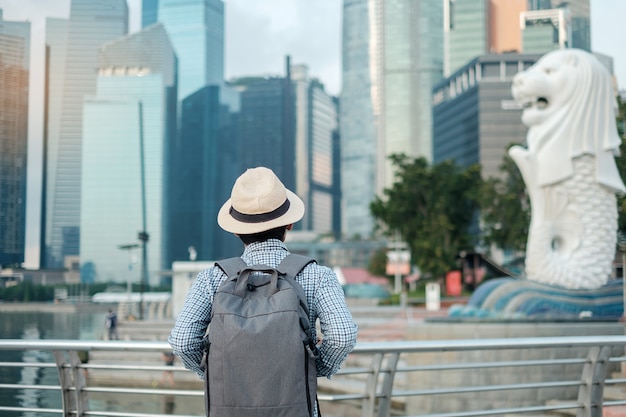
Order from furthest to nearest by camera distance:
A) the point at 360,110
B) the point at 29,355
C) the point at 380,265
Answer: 1. the point at 360,110
2. the point at 380,265
3. the point at 29,355

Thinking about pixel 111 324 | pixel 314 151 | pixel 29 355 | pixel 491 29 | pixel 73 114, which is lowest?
pixel 111 324

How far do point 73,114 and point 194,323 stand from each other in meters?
52.4

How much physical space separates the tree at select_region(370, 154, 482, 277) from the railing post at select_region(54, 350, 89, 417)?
117 ft

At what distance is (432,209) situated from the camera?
40.8 metres

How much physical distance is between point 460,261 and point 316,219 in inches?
4759

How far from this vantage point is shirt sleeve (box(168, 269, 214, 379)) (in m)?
2.47

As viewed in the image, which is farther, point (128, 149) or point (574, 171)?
point (128, 149)

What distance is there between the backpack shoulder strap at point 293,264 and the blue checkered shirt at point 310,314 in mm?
22

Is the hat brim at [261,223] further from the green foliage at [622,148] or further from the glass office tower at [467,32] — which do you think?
the glass office tower at [467,32]

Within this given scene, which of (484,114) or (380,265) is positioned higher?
(484,114)

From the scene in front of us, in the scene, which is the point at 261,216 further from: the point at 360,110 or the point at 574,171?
the point at 360,110

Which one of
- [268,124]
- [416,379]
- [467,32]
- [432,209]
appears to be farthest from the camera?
[268,124]

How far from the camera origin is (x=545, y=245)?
17.1 metres

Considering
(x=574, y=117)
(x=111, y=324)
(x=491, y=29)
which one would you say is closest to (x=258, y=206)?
(x=574, y=117)
